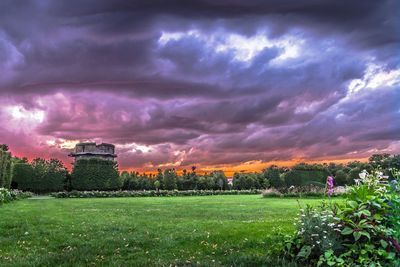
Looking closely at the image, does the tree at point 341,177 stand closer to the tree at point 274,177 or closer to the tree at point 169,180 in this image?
the tree at point 274,177

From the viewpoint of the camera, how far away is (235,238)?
789cm

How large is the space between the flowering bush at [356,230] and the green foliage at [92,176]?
125 ft

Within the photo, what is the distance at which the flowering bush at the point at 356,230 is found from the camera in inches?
206

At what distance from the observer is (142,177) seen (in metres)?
45.7

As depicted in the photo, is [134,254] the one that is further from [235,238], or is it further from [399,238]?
[399,238]

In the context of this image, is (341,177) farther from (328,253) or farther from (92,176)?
(328,253)

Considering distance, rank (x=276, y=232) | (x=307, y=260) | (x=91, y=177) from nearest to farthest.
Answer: (x=307, y=260)
(x=276, y=232)
(x=91, y=177)

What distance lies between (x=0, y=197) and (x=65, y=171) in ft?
70.8

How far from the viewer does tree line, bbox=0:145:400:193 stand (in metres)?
39.9

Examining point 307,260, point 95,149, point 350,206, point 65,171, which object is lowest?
point 307,260

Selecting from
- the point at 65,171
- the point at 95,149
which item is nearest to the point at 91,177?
the point at 65,171

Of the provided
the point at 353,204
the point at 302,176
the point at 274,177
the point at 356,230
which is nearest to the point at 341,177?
the point at 302,176

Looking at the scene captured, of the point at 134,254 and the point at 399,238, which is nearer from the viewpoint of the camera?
the point at 399,238

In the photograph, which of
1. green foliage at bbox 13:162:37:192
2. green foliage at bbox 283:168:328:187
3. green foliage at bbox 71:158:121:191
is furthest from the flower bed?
green foliage at bbox 13:162:37:192
